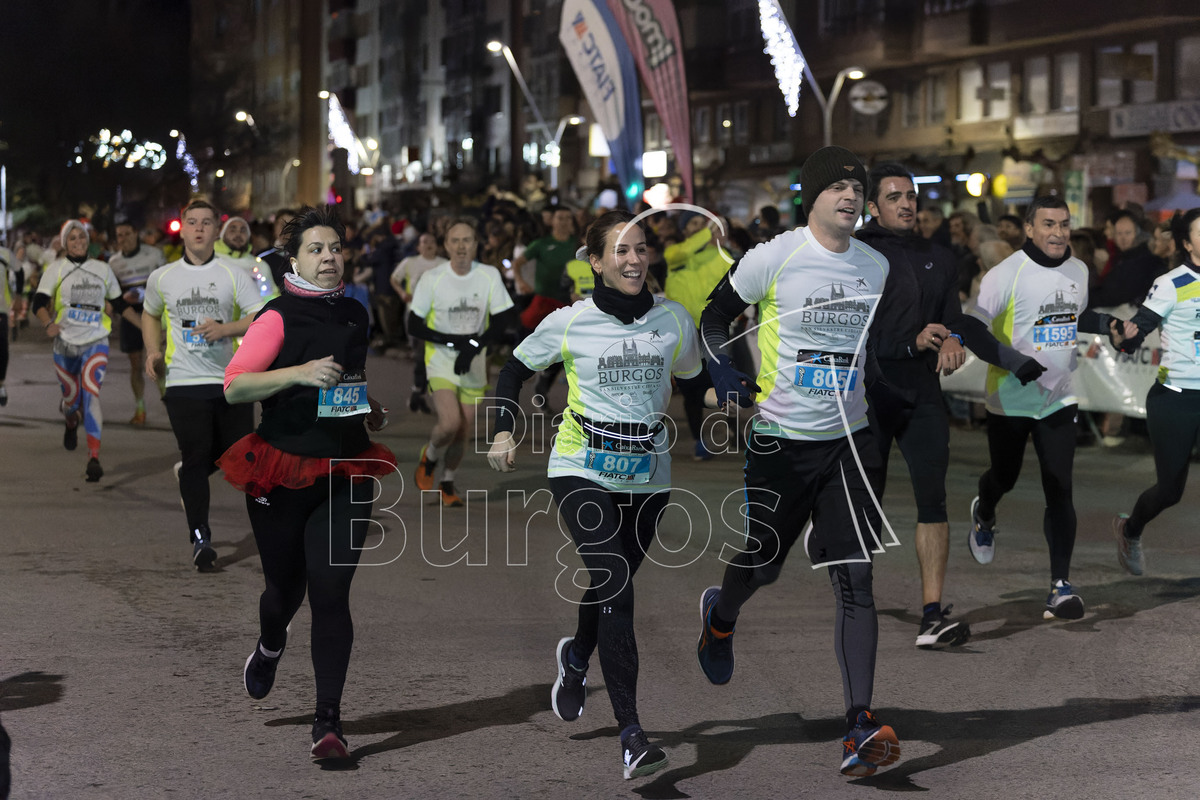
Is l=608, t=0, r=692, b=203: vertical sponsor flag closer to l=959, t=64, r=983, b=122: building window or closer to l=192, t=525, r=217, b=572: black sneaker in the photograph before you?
l=192, t=525, r=217, b=572: black sneaker

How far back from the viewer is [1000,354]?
7.15 metres

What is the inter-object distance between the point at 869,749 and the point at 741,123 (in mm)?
47134

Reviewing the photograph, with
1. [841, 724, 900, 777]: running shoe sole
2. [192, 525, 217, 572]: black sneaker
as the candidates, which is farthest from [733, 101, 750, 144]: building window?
[841, 724, 900, 777]: running shoe sole

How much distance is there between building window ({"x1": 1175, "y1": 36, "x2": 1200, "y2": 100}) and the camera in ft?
108

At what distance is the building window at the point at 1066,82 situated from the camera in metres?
36.3

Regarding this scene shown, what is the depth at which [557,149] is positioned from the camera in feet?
216

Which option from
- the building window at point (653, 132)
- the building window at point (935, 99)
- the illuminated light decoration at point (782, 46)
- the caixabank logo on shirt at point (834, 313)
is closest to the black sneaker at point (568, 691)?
the caixabank logo on shirt at point (834, 313)

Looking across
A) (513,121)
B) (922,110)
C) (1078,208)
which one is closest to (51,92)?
(513,121)

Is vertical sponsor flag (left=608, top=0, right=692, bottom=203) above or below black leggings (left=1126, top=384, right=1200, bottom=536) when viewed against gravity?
above

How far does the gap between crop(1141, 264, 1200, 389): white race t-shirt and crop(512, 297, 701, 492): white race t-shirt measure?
3442 millimetres

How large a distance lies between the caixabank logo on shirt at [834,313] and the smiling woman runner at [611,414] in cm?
42

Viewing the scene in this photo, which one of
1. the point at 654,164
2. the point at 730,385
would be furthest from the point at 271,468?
the point at 654,164

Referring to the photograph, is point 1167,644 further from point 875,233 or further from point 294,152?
point 294,152

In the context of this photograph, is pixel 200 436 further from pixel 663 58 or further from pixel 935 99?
pixel 935 99
